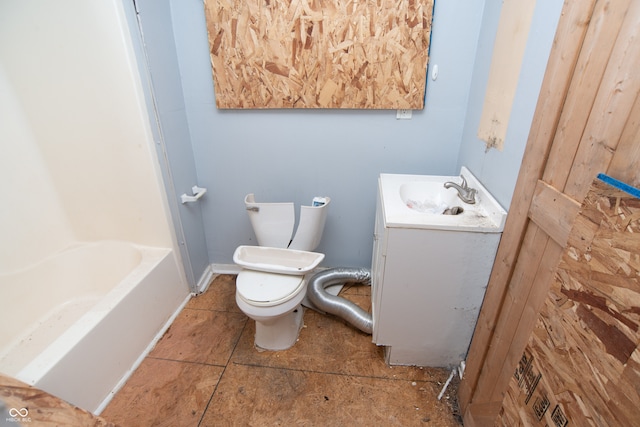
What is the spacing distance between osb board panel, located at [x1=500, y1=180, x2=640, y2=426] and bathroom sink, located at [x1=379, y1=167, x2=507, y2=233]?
50 cm

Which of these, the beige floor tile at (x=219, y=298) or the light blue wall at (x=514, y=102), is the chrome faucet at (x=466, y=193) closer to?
the light blue wall at (x=514, y=102)

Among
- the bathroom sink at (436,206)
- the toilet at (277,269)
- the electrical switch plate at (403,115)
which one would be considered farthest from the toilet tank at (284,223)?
the electrical switch plate at (403,115)

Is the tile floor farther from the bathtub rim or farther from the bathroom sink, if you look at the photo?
the bathroom sink

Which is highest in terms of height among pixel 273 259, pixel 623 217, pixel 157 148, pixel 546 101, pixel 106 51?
pixel 106 51

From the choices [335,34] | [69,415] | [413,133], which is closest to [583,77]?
[413,133]

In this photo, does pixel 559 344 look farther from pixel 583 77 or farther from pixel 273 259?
pixel 273 259

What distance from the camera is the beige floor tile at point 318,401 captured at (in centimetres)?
138

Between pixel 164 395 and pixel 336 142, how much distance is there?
5.53 ft

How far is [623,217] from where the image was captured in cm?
59

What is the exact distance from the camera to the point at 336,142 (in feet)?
6.23

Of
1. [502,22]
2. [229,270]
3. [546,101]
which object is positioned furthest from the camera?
[229,270]

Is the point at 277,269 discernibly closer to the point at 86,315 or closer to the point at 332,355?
the point at 332,355

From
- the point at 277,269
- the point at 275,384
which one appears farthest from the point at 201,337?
the point at 277,269

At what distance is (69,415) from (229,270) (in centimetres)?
178
